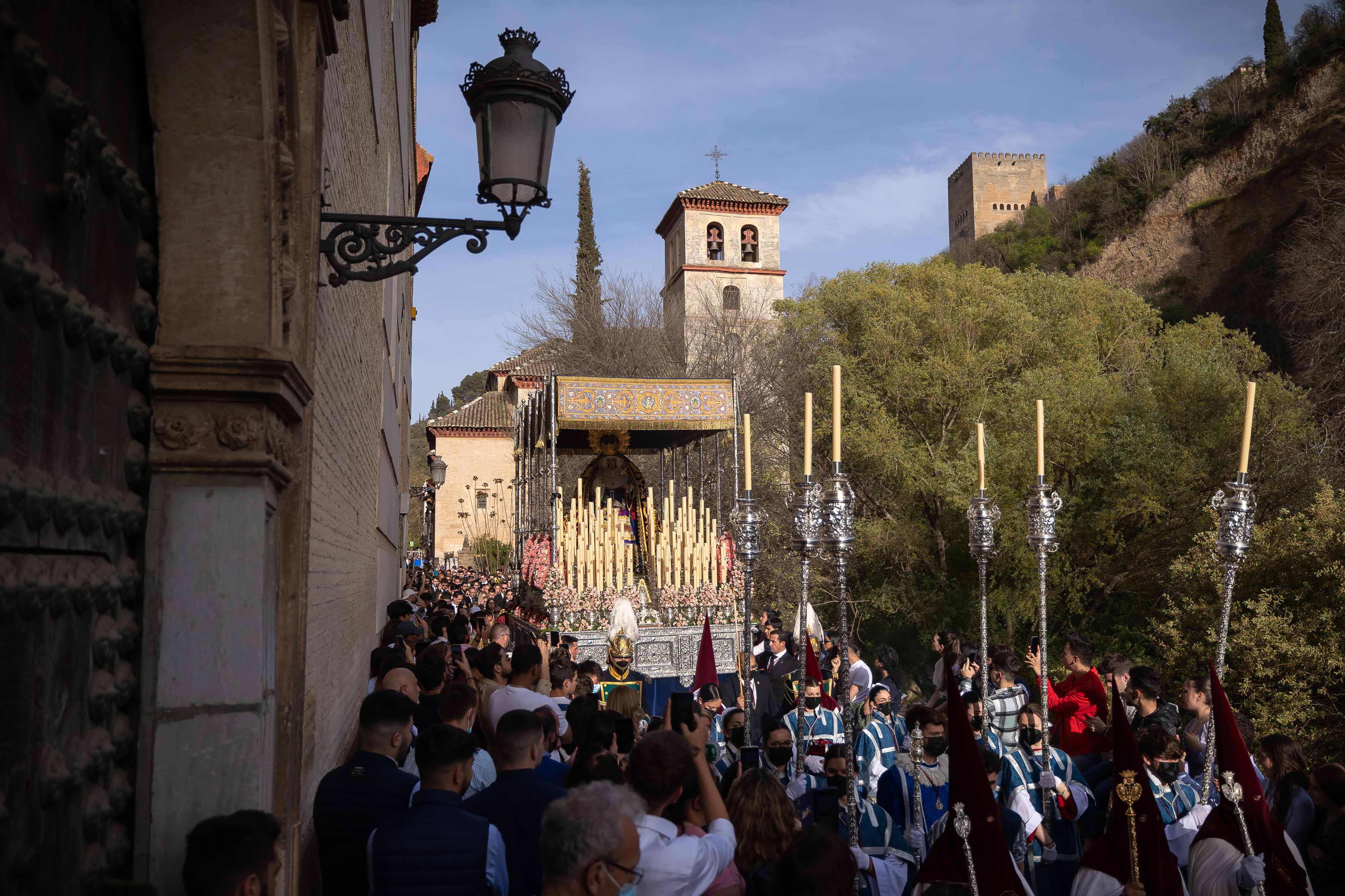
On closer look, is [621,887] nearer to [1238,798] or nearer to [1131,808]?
[1131,808]

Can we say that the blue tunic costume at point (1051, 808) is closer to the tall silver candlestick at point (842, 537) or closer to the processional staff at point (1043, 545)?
the processional staff at point (1043, 545)

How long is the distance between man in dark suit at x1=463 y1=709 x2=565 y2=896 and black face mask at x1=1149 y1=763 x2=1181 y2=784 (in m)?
3.44

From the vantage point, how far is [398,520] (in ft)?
76.7

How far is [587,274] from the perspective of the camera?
45.7 m

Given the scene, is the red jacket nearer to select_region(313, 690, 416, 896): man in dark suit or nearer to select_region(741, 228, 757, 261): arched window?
select_region(313, 690, 416, 896): man in dark suit

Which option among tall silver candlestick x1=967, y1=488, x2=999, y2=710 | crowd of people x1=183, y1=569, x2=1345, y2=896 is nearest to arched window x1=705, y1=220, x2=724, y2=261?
crowd of people x1=183, y1=569, x2=1345, y2=896

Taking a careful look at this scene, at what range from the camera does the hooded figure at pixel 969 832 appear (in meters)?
3.80

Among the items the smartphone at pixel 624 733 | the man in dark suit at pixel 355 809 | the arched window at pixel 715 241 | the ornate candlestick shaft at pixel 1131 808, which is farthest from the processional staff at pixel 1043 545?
the arched window at pixel 715 241

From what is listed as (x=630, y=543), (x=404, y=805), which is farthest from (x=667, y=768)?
(x=630, y=543)

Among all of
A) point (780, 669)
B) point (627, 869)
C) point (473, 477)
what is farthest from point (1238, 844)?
point (473, 477)

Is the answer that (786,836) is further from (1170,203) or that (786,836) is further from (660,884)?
(1170,203)

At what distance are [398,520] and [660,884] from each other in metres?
21.0

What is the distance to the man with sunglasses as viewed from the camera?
270 cm

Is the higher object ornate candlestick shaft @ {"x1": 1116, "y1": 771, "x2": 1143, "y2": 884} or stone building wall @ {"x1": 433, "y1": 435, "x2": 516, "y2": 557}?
stone building wall @ {"x1": 433, "y1": 435, "x2": 516, "y2": 557}
